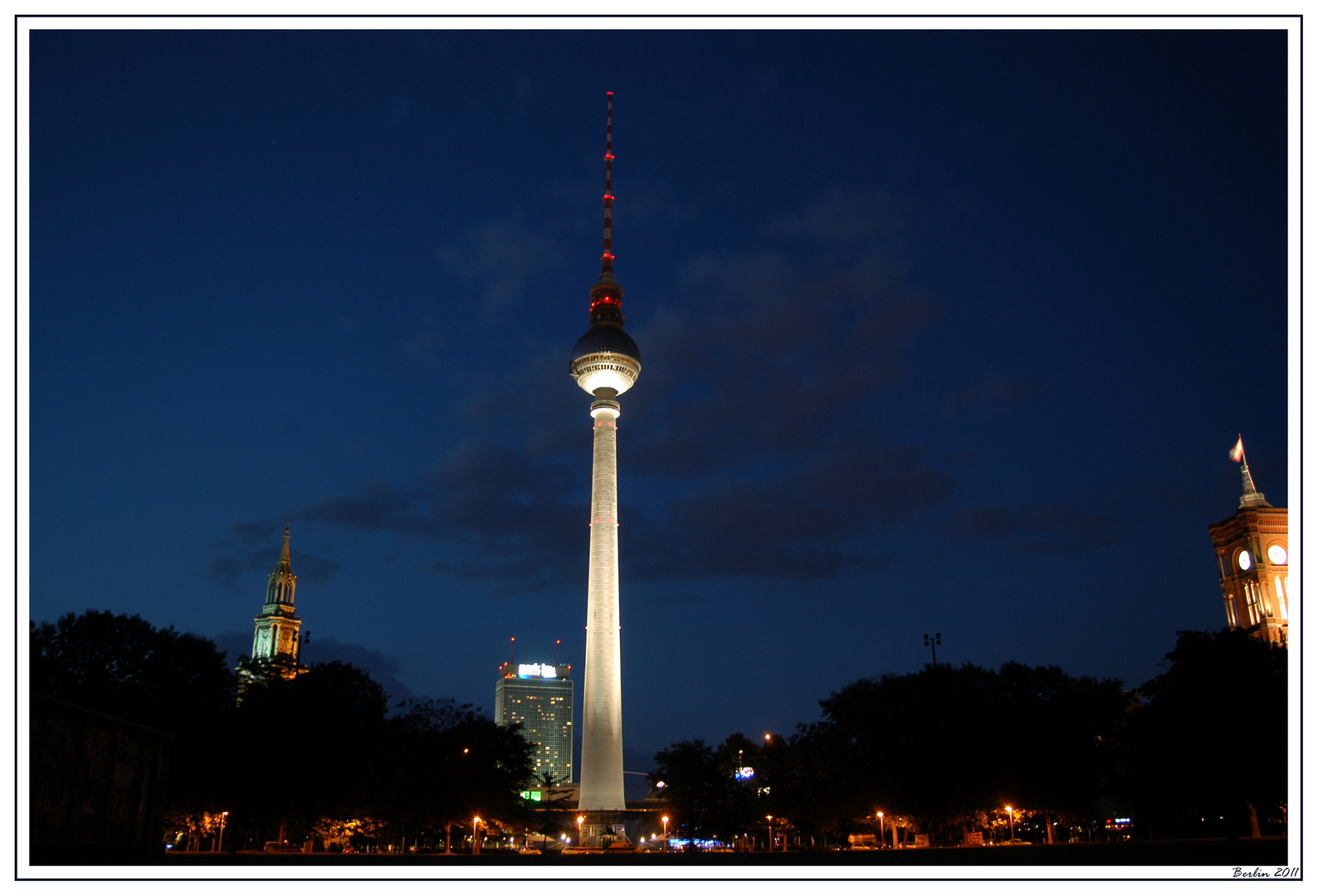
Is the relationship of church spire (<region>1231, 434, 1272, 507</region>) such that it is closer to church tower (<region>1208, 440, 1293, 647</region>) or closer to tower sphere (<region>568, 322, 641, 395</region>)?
church tower (<region>1208, 440, 1293, 647</region>)

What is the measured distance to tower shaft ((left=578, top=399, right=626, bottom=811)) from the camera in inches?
5271

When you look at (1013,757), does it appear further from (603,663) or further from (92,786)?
(603,663)

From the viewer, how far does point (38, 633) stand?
64.1m

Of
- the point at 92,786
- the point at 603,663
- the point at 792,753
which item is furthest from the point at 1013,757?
the point at 603,663

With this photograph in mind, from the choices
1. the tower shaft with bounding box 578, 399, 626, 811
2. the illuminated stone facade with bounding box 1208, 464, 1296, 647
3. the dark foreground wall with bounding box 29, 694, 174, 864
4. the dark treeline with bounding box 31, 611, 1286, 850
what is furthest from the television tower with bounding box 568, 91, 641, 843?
the dark foreground wall with bounding box 29, 694, 174, 864

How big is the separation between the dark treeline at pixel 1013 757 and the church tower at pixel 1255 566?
68.6m

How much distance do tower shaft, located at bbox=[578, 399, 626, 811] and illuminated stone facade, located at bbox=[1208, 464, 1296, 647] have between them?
310ft

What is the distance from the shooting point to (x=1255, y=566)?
498 ft

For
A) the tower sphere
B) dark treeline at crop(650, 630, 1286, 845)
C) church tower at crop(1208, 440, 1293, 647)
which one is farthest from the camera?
the tower sphere

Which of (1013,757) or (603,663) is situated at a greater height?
(603,663)

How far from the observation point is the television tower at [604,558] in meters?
134
